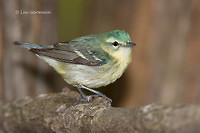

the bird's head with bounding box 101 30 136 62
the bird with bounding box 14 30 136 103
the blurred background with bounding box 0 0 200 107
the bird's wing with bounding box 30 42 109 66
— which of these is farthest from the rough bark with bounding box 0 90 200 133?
the blurred background with bounding box 0 0 200 107

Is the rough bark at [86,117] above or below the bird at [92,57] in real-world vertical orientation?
below

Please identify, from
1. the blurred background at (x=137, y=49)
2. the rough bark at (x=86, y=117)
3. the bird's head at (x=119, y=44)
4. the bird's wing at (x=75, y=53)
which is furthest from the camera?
the blurred background at (x=137, y=49)

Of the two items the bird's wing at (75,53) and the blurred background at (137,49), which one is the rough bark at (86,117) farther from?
the blurred background at (137,49)

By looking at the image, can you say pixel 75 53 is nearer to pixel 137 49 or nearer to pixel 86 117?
pixel 86 117

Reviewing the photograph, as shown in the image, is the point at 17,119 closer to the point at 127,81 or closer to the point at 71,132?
the point at 71,132

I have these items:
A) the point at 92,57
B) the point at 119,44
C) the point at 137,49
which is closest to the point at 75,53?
the point at 92,57

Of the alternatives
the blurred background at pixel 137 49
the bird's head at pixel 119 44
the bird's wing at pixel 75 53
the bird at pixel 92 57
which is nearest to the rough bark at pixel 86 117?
the bird at pixel 92 57

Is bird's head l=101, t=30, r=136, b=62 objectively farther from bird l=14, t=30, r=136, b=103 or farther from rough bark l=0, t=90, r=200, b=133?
rough bark l=0, t=90, r=200, b=133
